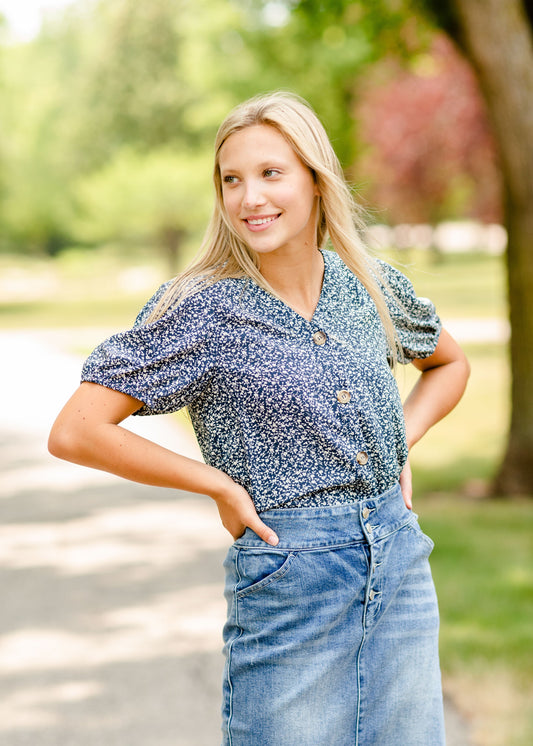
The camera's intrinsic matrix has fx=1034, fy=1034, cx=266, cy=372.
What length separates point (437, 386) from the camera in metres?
2.68

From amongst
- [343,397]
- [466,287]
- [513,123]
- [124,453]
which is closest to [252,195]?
[343,397]

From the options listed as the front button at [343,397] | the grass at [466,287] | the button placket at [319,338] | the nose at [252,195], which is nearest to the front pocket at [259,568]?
the front button at [343,397]

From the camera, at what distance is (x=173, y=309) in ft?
7.04

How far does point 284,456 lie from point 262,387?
5.9 inches

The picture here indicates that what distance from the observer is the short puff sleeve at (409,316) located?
2.48 metres

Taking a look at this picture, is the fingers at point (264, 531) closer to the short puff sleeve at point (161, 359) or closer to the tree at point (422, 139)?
the short puff sleeve at point (161, 359)

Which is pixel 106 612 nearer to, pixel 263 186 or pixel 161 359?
pixel 161 359

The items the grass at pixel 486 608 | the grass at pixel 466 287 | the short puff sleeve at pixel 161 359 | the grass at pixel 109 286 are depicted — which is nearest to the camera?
the short puff sleeve at pixel 161 359

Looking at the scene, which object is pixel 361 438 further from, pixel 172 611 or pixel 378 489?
pixel 172 611

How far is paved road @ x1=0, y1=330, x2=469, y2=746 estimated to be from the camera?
3.85 meters

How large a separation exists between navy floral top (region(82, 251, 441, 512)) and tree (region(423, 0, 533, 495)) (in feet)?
16.0

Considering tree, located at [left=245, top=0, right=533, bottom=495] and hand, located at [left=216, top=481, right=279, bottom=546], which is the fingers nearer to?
hand, located at [left=216, top=481, right=279, bottom=546]

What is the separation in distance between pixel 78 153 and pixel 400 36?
37.0m

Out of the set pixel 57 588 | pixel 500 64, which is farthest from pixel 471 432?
pixel 57 588
